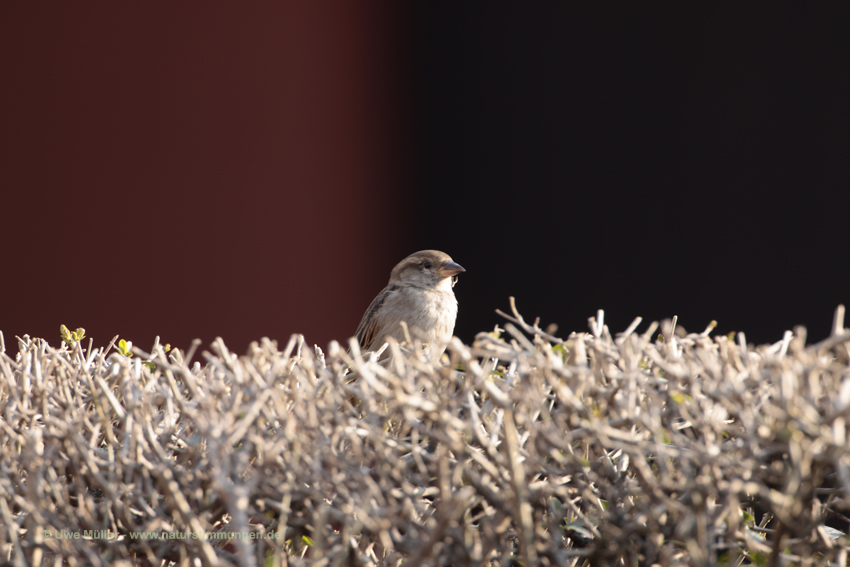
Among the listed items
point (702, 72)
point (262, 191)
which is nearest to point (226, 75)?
point (262, 191)

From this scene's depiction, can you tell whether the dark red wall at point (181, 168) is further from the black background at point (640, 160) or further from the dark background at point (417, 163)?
the black background at point (640, 160)

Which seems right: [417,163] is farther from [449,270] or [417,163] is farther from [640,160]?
[449,270]

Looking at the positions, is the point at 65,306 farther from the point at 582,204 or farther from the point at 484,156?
the point at 582,204

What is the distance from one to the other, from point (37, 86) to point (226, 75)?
3.11ft

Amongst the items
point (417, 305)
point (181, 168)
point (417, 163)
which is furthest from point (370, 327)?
point (417, 163)

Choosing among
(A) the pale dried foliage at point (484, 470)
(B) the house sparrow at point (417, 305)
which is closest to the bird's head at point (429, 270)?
(B) the house sparrow at point (417, 305)

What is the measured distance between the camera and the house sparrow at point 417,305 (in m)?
2.38

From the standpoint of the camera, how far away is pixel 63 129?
11.8 ft

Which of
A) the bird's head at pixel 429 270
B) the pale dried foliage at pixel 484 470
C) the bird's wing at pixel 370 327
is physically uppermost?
the pale dried foliage at pixel 484 470

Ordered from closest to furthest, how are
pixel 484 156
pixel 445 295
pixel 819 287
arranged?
pixel 445 295 → pixel 819 287 → pixel 484 156

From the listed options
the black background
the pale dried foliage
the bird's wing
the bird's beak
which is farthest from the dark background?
the pale dried foliage

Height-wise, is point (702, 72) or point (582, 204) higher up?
point (702, 72)

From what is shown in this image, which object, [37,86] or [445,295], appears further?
[37,86]

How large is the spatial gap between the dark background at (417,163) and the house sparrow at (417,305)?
53.3 inches
